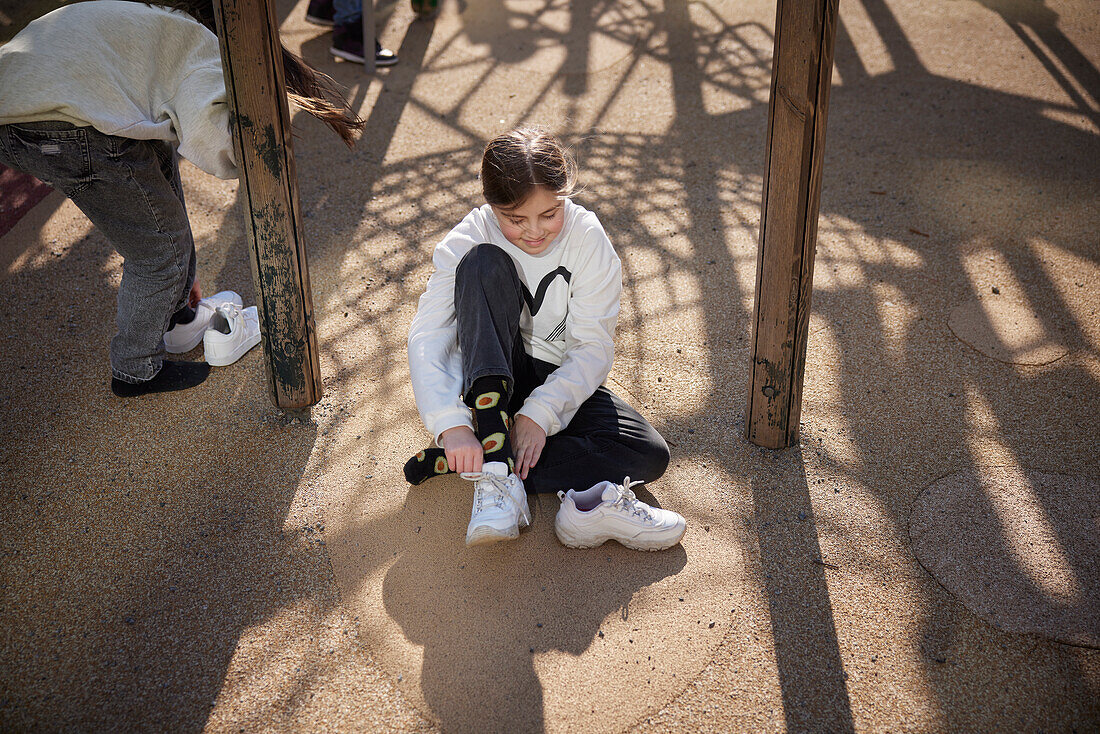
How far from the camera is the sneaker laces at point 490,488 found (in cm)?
226

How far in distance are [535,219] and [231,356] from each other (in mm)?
1364

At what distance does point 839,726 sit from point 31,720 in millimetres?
1837

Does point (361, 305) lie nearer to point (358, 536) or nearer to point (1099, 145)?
point (358, 536)

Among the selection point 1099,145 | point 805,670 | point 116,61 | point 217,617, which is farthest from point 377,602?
point 1099,145

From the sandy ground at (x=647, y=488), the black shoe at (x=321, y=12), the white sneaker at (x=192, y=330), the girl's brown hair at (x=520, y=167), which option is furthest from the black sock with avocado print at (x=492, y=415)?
the black shoe at (x=321, y=12)

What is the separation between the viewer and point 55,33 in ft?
7.68

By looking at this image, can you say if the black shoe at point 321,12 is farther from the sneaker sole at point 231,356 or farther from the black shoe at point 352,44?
the sneaker sole at point 231,356

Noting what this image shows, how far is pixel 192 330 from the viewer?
3.06 meters

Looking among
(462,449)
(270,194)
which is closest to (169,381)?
(270,194)

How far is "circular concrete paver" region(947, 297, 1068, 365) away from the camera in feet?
9.76

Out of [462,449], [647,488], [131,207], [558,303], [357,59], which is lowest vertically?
[357,59]

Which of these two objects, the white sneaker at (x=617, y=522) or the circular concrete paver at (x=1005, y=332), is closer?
the white sneaker at (x=617, y=522)

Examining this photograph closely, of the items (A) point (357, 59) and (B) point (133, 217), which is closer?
(B) point (133, 217)

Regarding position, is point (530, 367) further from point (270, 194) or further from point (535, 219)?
point (270, 194)
